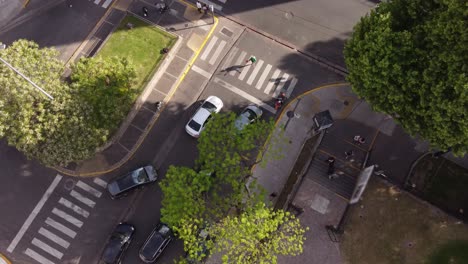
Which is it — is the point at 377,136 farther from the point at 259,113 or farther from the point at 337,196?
the point at 259,113

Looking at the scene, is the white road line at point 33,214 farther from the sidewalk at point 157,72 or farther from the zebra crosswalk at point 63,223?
the sidewalk at point 157,72

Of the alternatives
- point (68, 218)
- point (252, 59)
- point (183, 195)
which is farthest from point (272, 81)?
point (68, 218)

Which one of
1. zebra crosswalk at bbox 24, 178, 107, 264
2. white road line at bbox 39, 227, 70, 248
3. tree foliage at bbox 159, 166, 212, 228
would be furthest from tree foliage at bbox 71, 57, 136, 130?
white road line at bbox 39, 227, 70, 248

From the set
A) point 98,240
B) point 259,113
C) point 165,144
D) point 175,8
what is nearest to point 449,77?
point 259,113

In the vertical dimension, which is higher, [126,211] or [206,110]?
[206,110]

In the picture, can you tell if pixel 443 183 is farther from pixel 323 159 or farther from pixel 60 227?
pixel 60 227
